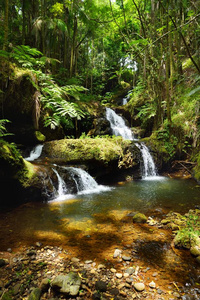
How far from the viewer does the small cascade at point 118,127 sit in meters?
12.3

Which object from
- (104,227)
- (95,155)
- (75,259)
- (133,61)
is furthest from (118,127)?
(75,259)

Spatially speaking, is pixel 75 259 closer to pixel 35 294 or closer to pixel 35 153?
pixel 35 294

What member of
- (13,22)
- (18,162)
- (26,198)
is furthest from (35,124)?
(13,22)

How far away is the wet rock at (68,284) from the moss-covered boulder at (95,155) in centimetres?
535

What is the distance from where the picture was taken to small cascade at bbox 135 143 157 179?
9.27 m

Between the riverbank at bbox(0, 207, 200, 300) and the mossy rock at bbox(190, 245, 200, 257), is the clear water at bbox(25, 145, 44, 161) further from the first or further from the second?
the mossy rock at bbox(190, 245, 200, 257)

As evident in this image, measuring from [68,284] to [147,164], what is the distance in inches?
309

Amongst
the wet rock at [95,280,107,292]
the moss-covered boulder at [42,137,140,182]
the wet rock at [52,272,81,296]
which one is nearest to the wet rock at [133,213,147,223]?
the wet rock at [95,280,107,292]

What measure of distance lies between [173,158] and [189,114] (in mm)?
2500

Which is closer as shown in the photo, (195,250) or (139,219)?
(195,250)

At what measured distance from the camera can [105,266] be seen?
8.56 ft

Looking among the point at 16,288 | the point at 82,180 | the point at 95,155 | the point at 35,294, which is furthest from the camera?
the point at 95,155

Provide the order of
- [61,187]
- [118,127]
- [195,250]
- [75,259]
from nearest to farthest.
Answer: [75,259], [195,250], [61,187], [118,127]

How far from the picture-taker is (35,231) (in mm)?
3672
